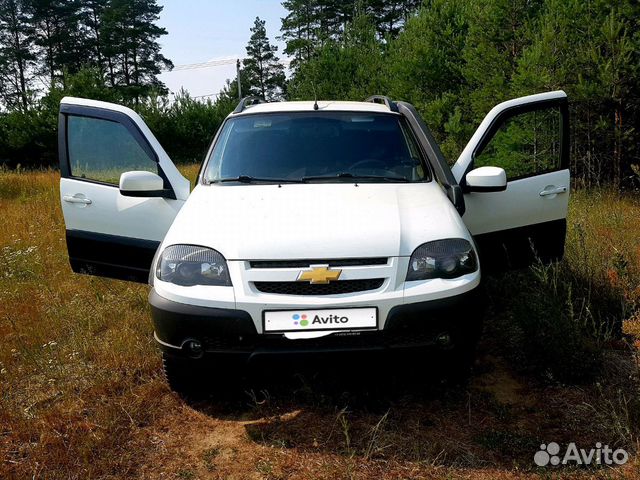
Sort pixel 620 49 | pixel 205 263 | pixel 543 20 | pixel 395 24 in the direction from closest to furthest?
pixel 205 263, pixel 620 49, pixel 543 20, pixel 395 24

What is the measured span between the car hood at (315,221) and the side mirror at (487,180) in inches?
13.5

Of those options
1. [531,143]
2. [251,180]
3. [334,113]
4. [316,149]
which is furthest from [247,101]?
[531,143]

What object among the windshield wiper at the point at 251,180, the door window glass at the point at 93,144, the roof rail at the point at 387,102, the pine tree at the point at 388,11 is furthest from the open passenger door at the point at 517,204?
the pine tree at the point at 388,11

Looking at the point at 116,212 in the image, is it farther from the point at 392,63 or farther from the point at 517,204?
the point at 392,63

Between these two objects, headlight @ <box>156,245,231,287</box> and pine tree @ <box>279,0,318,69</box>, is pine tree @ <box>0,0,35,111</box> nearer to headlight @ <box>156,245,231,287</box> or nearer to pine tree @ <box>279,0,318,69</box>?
pine tree @ <box>279,0,318,69</box>

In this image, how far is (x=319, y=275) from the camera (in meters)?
2.71

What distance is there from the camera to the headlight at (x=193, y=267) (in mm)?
2812

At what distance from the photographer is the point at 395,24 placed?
Result: 40.2 metres

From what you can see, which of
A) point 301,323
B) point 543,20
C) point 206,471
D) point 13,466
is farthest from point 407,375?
point 543,20

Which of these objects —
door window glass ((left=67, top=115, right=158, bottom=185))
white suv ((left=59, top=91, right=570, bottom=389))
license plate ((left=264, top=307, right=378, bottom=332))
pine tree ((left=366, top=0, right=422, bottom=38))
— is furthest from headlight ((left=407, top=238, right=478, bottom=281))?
pine tree ((left=366, top=0, right=422, bottom=38))

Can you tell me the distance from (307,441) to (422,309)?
2.94 feet

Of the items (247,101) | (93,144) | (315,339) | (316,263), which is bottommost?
(315,339)

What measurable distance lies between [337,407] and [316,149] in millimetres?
1705

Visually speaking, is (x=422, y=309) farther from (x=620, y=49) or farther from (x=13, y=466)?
(x=620, y=49)
